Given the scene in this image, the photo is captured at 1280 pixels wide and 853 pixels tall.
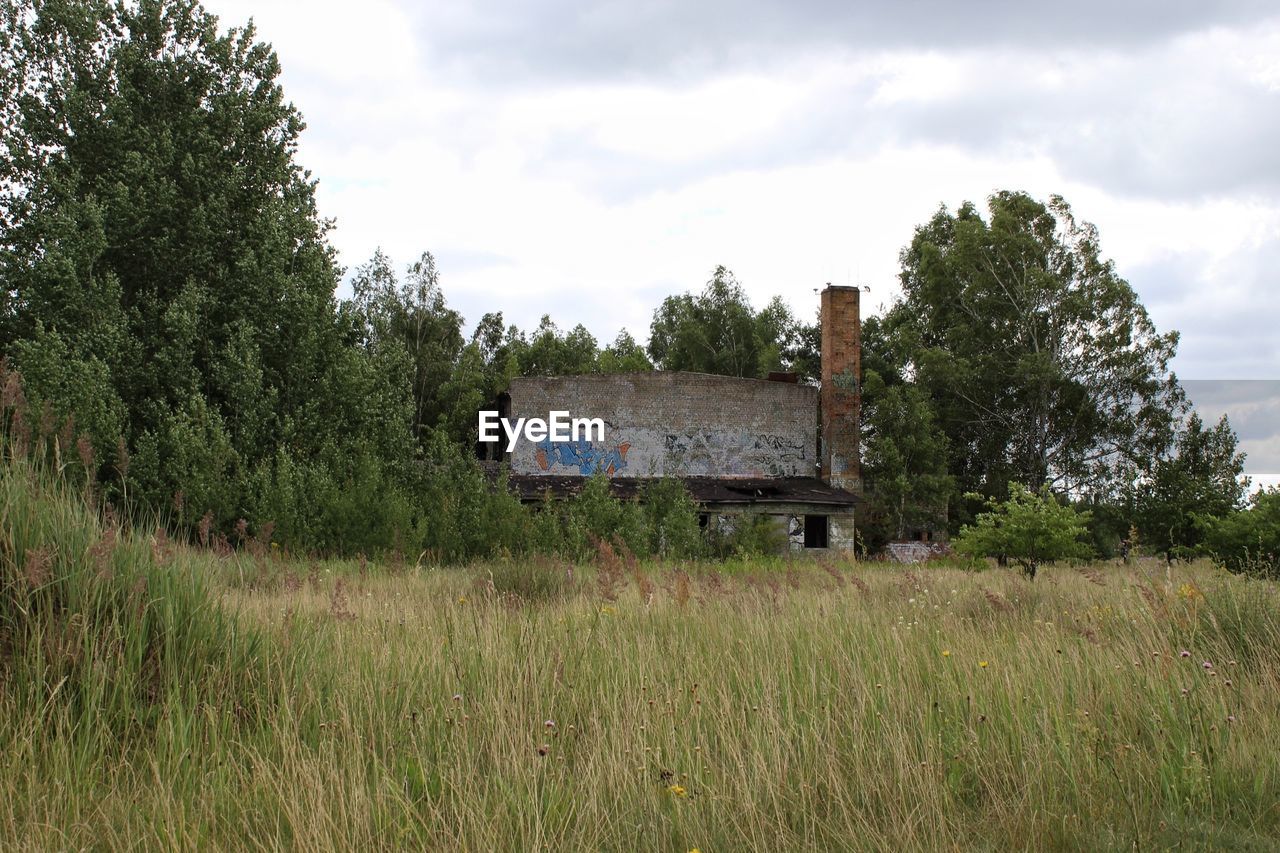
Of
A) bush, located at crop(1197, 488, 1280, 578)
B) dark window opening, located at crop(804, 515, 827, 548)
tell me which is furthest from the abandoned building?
bush, located at crop(1197, 488, 1280, 578)

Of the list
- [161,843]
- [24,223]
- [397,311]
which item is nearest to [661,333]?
[397,311]

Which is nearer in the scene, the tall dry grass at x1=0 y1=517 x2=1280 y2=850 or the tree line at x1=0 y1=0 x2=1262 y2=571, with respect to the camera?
the tall dry grass at x1=0 y1=517 x2=1280 y2=850

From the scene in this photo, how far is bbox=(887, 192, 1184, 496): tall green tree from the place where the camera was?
42.6 meters

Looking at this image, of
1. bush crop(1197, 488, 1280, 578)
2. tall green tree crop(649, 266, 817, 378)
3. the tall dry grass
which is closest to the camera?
the tall dry grass

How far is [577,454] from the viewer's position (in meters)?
37.1

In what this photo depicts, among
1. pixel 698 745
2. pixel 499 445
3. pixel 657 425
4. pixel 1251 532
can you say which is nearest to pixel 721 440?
pixel 657 425

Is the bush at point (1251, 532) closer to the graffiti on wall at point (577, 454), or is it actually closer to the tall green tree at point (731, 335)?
the graffiti on wall at point (577, 454)

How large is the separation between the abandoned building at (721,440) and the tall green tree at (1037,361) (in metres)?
6.95

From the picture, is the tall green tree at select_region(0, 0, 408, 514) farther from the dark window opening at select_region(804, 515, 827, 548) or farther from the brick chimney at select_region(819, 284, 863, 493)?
the brick chimney at select_region(819, 284, 863, 493)

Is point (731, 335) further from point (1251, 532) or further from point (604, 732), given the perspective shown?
point (604, 732)

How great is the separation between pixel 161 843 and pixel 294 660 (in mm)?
1798

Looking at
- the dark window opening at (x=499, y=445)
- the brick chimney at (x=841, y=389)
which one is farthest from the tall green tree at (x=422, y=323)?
the brick chimney at (x=841, y=389)

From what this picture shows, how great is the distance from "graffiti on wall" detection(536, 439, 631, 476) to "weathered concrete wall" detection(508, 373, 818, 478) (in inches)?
1.4

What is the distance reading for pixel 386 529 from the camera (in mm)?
17891
